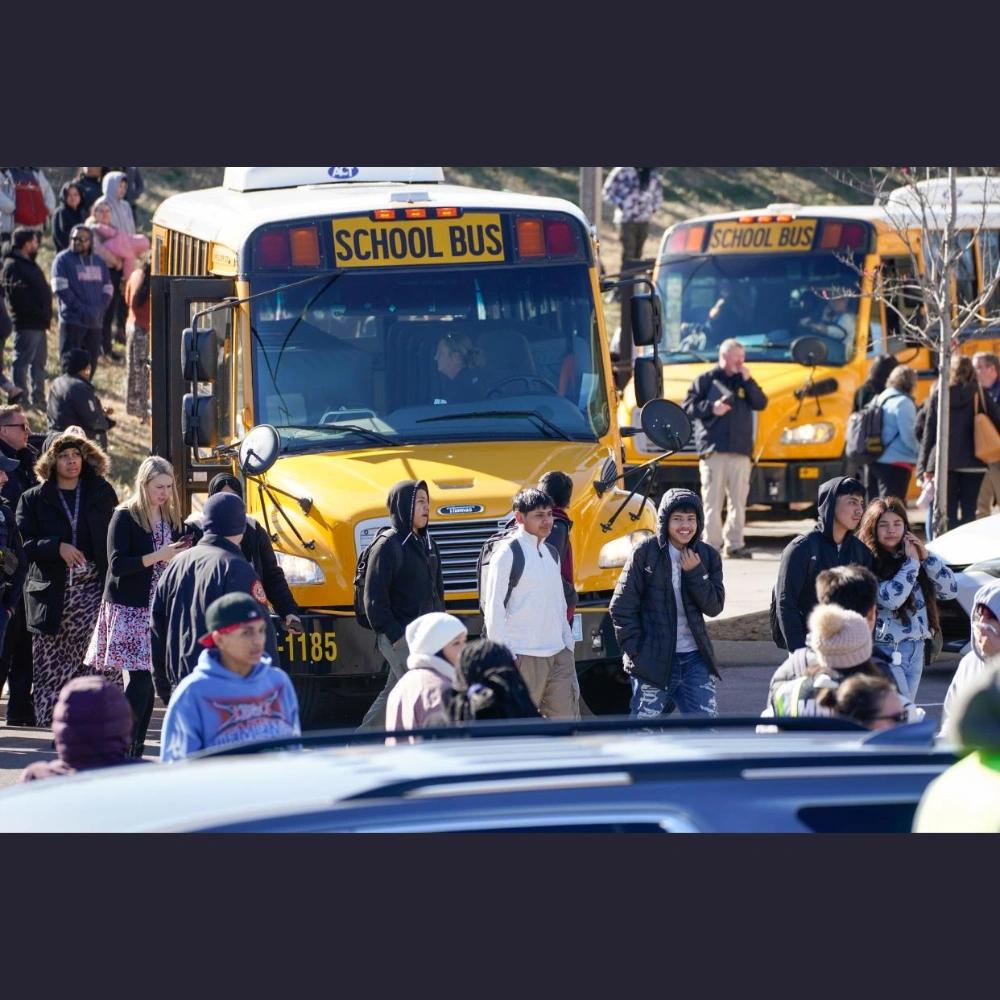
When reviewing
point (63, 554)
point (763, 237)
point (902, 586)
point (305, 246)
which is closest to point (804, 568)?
point (902, 586)

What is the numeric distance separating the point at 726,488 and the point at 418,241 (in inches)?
244

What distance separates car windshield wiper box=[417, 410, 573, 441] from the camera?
11227 millimetres

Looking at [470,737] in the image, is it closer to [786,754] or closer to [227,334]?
[786,754]

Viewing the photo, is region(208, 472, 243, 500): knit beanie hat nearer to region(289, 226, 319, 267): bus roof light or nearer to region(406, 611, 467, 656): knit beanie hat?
region(289, 226, 319, 267): bus roof light

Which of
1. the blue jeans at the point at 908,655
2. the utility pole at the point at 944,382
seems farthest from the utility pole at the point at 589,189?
the blue jeans at the point at 908,655

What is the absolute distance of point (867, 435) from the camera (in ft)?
54.0

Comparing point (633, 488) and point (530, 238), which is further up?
point (530, 238)

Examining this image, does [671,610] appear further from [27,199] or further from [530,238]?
[27,199]

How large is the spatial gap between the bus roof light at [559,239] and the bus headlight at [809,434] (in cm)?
640

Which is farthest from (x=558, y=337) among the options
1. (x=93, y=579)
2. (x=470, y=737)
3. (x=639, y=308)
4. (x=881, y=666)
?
(x=470, y=737)

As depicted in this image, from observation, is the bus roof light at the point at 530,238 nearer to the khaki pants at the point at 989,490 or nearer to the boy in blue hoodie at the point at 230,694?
the boy in blue hoodie at the point at 230,694

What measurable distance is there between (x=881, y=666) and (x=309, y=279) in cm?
485

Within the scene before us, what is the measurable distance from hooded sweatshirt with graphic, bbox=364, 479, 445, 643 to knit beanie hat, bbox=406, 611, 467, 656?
2.13 metres

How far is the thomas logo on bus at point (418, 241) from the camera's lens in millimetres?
11359
